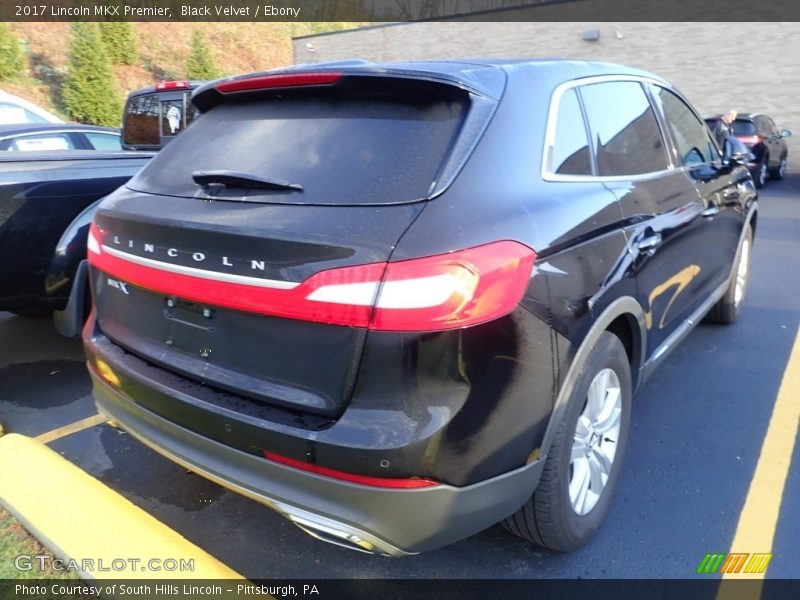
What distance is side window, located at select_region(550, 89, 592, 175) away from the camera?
7.74ft

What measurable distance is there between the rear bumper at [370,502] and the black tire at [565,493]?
0.14 meters

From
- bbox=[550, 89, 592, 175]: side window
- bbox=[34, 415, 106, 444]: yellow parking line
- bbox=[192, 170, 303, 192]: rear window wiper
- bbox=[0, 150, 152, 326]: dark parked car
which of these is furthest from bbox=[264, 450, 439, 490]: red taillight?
bbox=[0, 150, 152, 326]: dark parked car

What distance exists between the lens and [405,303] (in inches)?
69.5

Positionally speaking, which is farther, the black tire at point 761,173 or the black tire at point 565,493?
the black tire at point 761,173

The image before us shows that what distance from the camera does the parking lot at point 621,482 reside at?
2527mm

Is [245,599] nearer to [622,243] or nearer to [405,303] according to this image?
[405,303]

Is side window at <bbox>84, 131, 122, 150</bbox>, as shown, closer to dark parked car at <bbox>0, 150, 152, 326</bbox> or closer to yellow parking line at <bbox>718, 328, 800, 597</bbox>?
dark parked car at <bbox>0, 150, 152, 326</bbox>

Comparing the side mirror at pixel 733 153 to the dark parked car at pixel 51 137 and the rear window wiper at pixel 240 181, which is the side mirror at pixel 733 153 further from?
the dark parked car at pixel 51 137

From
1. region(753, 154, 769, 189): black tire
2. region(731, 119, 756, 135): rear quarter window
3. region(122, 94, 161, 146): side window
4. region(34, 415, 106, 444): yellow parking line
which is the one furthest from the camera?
region(753, 154, 769, 189): black tire

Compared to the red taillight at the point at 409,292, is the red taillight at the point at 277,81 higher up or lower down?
higher up

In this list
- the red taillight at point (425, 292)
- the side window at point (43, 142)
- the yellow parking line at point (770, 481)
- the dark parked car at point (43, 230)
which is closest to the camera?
the red taillight at point (425, 292)

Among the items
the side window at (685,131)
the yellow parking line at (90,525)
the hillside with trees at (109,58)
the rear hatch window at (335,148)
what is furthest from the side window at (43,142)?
the hillside with trees at (109,58)

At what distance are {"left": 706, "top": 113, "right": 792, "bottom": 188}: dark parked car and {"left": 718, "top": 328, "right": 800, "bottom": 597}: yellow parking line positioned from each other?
343 inches

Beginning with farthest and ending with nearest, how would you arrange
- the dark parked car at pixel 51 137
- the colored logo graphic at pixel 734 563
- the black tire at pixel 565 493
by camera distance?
the dark parked car at pixel 51 137 < the colored logo graphic at pixel 734 563 < the black tire at pixel 565 493
